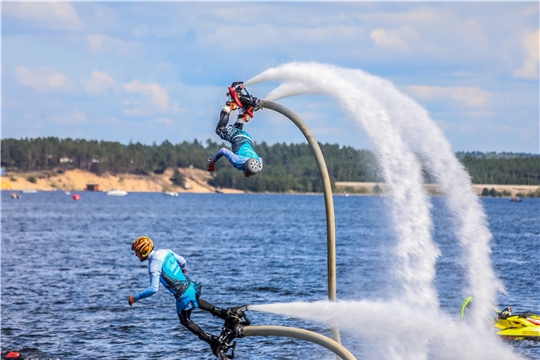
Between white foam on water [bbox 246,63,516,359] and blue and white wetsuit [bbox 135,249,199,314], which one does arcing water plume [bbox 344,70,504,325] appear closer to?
white foam on water [bbox 246,63,516,359]

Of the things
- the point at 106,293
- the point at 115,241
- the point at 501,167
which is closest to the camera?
the point at 106,293

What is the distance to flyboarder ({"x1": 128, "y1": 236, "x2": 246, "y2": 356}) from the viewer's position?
1622 cm

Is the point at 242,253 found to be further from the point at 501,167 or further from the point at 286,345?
the point at 501,167

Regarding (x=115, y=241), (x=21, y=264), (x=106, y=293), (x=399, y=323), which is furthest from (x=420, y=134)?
(x=115, y=241)

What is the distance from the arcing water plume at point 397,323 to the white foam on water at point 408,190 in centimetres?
4

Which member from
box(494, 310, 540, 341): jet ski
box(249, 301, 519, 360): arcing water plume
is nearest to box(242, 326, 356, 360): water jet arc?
box(249, 301, 519, 360): arcing water plume

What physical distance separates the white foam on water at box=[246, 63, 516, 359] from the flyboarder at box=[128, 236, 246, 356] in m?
1.42

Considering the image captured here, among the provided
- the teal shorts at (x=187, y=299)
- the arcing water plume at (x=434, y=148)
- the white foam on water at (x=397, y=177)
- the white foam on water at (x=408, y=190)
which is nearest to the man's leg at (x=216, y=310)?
the teal shorts at (x=187, y=299)

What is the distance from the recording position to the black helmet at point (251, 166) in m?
16.0

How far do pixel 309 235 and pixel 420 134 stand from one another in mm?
94538

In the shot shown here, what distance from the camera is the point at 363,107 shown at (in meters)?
17.3

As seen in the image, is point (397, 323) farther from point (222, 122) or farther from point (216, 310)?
point (222, 122)

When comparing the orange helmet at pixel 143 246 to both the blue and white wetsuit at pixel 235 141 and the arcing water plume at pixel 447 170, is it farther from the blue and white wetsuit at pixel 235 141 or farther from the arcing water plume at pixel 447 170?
the arcing water plume at pixel 447 170

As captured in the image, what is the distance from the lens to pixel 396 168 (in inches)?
712
